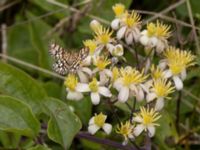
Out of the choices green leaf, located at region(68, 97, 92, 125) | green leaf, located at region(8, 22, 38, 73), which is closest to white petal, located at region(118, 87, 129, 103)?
green leaf, located at region(68, 97, 92, 125)

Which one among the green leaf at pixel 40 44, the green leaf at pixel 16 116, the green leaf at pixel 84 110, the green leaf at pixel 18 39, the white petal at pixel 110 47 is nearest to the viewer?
the green leaf at pixel 16 116

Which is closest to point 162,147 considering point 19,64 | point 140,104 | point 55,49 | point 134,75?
point 140,104

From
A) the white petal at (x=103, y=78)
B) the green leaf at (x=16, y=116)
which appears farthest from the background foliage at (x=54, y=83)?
the white petal at (x=103, y=78)

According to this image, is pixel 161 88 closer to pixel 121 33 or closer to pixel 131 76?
pixel 131 76

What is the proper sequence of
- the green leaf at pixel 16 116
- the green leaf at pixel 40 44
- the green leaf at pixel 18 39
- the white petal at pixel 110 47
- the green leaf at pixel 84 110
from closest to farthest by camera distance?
the green leaf at pixel 16 116 → the white petal at pixel 110 47 → the green leaf at pixel 84 110 → the green leaf at pixel 40 44 → the green leaf at pixel 18 39

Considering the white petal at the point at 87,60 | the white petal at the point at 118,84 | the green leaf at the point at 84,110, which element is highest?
the white petal at the point at 87,60

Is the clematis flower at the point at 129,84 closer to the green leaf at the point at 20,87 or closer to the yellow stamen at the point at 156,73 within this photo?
the yellow stamen at the point at 156,73

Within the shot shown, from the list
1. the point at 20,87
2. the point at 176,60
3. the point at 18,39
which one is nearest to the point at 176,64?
the point at 176,60

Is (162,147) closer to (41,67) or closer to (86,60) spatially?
(86,60)
